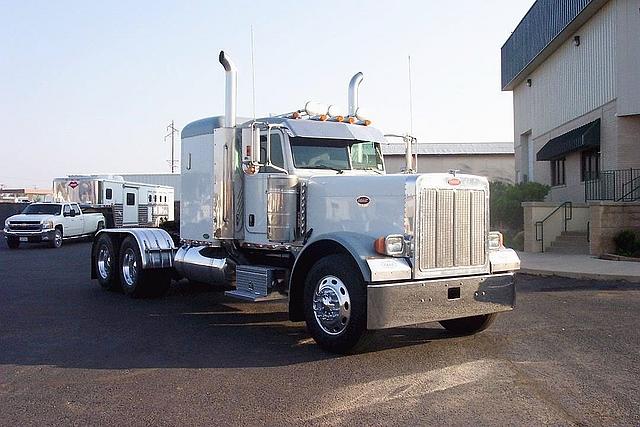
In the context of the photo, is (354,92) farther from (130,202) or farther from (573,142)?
(130,202)

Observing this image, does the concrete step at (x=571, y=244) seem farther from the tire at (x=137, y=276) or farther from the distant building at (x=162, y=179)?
the distant building at (x=162, y=179)

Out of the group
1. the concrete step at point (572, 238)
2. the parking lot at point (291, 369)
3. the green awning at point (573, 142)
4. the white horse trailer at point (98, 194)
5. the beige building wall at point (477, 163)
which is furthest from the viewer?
the beige building wall at point (477, 163)

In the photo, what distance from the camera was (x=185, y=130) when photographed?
35.8 feet

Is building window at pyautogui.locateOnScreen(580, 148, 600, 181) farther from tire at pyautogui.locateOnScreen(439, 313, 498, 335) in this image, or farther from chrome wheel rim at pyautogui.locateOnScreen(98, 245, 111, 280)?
chrome wheel rim at pyautogui.locateOnScreen(98, 245, 111, 280)

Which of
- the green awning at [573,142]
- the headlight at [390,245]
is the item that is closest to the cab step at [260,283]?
the headlight at [390,245]

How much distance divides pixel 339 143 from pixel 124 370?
4.32 metres

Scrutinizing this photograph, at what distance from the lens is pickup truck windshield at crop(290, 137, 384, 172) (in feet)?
30.4

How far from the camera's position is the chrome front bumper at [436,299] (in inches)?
280

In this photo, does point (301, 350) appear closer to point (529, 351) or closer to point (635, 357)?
point (529, 351)

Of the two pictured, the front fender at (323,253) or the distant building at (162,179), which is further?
the distant building at (162,179)

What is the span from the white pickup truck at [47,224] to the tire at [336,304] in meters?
21.6

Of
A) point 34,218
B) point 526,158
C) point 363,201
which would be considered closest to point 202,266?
point 363,201

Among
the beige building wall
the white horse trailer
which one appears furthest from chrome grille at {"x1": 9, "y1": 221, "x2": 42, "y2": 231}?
the beige building wall

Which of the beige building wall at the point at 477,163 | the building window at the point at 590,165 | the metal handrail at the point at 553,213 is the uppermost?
the beige building wall at the point at 477,163
